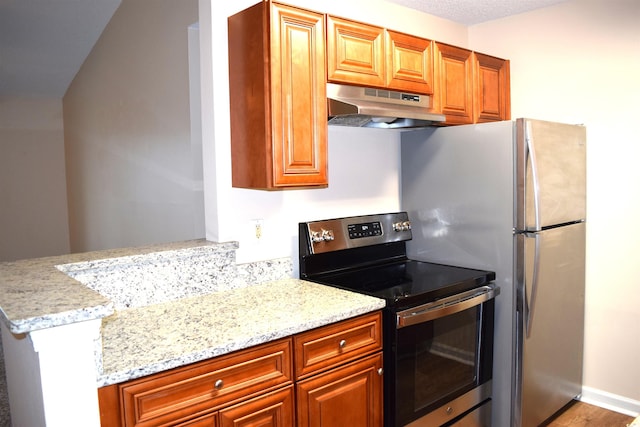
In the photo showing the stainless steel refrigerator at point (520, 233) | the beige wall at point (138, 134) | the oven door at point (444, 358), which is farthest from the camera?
the beige wall at point (138, 134)

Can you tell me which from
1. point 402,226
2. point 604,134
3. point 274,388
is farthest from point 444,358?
point 604,134

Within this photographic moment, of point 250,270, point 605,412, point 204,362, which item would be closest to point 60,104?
point 250,270

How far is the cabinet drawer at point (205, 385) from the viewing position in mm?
1435

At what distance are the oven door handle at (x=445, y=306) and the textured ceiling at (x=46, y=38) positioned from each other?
1744 millimetres

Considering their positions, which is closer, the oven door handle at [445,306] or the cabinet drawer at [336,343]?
the cabinet drawer at [336,343]

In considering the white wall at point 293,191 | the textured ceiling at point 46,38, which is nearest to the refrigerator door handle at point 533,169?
the white wall at point 293,191

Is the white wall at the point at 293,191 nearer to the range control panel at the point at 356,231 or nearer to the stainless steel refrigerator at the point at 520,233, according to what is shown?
the range control panel at the point at 356,231

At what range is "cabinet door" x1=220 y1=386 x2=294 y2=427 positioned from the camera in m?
1.63

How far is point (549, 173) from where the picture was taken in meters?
A: 2.53

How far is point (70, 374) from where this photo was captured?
121 centimetres

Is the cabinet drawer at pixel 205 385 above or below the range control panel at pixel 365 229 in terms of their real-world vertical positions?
below

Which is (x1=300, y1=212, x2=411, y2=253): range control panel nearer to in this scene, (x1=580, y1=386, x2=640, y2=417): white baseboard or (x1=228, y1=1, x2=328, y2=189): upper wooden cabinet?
(x1=228, y1=1, x2=328, y2=189): upper wooden cabinet

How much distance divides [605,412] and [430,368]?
1.31 metres

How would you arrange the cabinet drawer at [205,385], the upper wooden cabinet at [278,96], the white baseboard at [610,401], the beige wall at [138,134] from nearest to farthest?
1. the cabinet drawer at [205,385]
2. the upper wooden cabinet at [278,96]
3. the white baseboard at [610,401]
4. the beige wall at [138,134]
